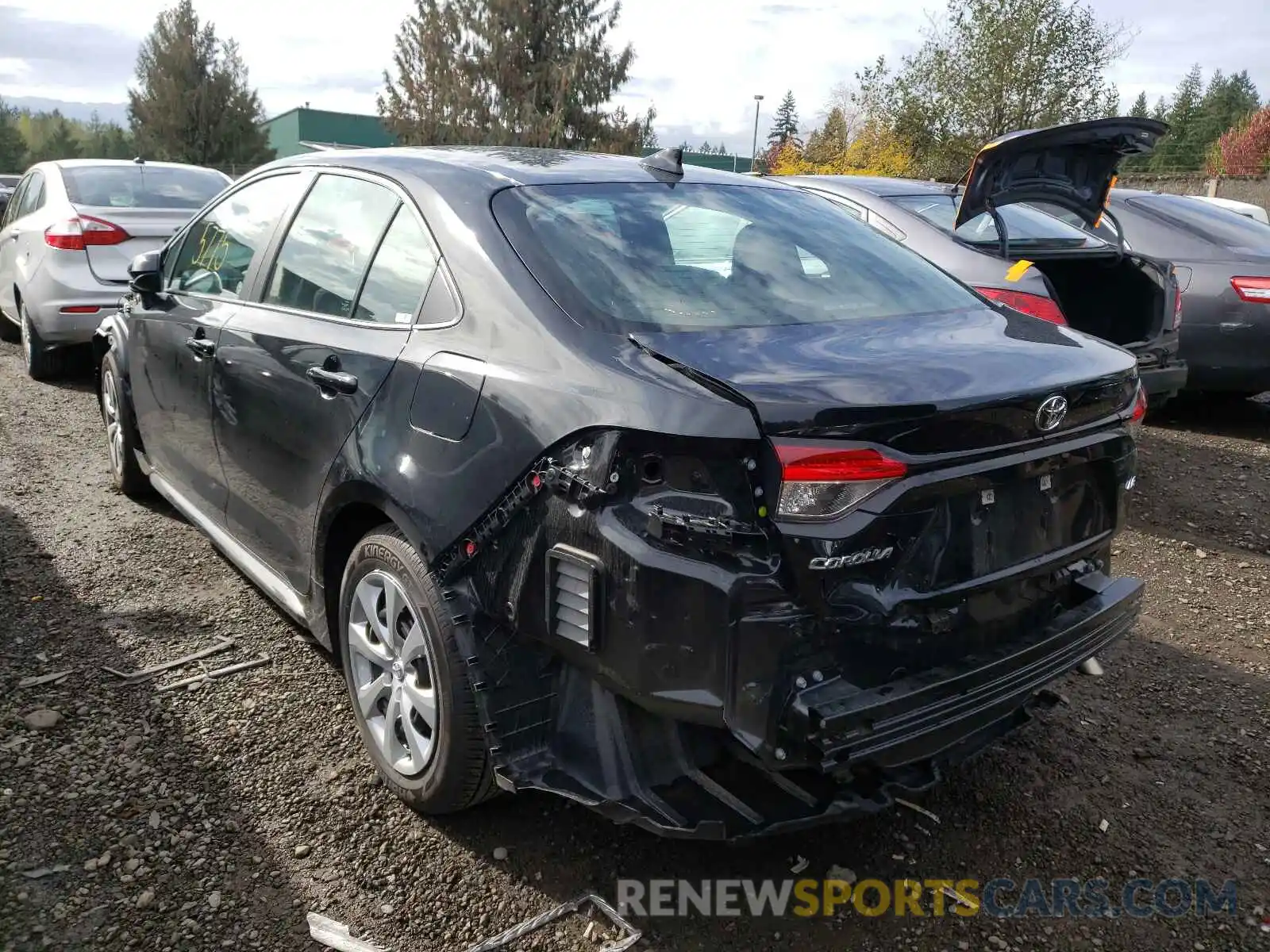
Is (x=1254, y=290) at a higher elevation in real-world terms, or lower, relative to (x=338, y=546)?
higher

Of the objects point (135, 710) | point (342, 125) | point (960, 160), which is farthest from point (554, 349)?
point (342, 125)

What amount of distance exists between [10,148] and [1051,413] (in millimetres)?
68136

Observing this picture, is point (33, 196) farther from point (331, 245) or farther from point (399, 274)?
point (399, 274)

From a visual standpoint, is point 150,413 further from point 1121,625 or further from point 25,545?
point 1121,625

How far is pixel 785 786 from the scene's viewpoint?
7.19 ft

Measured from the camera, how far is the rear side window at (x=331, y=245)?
9.75ft

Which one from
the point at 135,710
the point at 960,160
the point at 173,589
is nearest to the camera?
the point at 135,710

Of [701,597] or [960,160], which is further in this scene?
[960,160]

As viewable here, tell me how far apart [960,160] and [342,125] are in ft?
95.9

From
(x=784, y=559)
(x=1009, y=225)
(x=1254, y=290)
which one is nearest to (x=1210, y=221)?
(x=1254, y=290)

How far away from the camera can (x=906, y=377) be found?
2141mm

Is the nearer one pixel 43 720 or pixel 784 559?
pixel 784 559

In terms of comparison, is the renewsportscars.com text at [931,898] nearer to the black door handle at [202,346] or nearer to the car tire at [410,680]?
the car tire at [410,680]

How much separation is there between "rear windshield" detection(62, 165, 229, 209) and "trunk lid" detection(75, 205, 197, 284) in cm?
18
